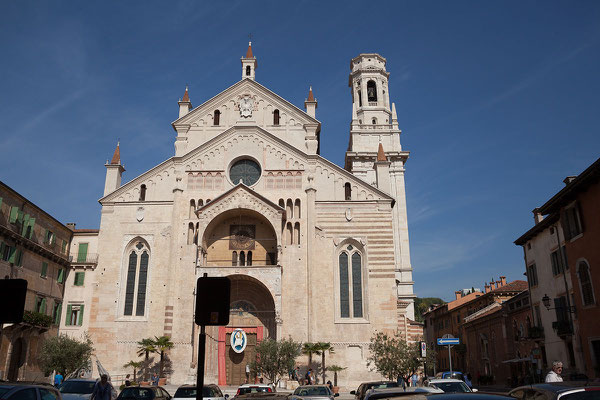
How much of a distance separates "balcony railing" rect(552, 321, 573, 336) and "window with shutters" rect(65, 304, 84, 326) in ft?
95.6

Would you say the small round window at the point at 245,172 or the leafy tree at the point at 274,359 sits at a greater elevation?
Result: the small round window at the point at 245,172

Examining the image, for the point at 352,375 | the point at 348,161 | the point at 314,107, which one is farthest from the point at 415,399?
the point at 348,161

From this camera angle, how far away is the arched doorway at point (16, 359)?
27.9 meters

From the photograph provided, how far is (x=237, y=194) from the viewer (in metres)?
33.0

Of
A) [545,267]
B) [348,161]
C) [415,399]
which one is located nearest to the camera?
[415,399]

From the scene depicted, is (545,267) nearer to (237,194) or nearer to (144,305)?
(237,194)

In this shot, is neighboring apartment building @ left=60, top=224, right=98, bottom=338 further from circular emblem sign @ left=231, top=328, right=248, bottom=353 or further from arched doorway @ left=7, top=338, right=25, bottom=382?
circular emblem sign @ left=231, top=328, right=248, bottom=353

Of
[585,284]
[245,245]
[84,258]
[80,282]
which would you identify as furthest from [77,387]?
[585,284]

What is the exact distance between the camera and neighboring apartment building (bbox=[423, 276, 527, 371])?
1929 inches

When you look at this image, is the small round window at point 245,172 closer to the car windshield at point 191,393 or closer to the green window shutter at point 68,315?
the green window shutter at point 68,315

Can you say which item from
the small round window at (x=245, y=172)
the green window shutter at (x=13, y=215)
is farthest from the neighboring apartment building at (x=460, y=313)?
the green window shutter at (x=13, y=215)

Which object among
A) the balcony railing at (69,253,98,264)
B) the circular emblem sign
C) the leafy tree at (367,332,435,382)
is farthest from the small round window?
the leafy tree at (367,332,435,382)

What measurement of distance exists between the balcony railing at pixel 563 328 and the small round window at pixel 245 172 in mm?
20823

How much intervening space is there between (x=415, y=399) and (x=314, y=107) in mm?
33817
